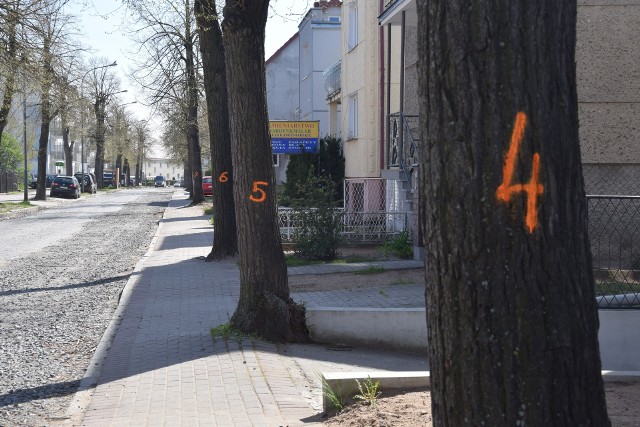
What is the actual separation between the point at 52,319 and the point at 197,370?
414 cm

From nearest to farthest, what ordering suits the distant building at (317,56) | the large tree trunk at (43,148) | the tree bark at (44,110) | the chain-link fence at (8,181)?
the tree bark at (44,110)
the distant building at (317,56)
the large tree trunk at (43,148)
the chain-link fence at (8,181)

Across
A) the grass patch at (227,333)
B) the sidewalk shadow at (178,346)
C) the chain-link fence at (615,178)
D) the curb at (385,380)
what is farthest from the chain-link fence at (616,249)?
the chain-link fence at (615,178)

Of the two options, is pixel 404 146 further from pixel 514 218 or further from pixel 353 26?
pixel 514 218

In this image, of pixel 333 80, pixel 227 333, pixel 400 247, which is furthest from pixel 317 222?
pixel 333 80

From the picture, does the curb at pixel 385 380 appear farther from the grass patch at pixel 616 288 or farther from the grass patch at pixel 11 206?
the grass patch at pixel 11 206

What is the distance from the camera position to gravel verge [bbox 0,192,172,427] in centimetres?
720

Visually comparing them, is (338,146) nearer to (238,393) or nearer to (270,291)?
(270,291)

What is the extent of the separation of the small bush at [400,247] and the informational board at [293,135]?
8680 millimetres

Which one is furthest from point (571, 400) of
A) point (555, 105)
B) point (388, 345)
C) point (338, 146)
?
point (338, 146)

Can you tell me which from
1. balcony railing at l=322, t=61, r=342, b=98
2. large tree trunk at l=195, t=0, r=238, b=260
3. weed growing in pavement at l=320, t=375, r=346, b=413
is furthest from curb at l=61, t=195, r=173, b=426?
balcony railing at l=322, t=61, r=342, b=98

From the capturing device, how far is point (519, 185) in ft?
10.5

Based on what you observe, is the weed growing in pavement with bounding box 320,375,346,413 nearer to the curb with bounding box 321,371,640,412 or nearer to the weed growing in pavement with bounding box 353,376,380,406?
the curb with bounding box 321,371,640,412

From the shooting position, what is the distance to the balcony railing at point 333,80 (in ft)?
102

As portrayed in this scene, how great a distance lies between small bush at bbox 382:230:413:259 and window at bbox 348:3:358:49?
930 centimetres
